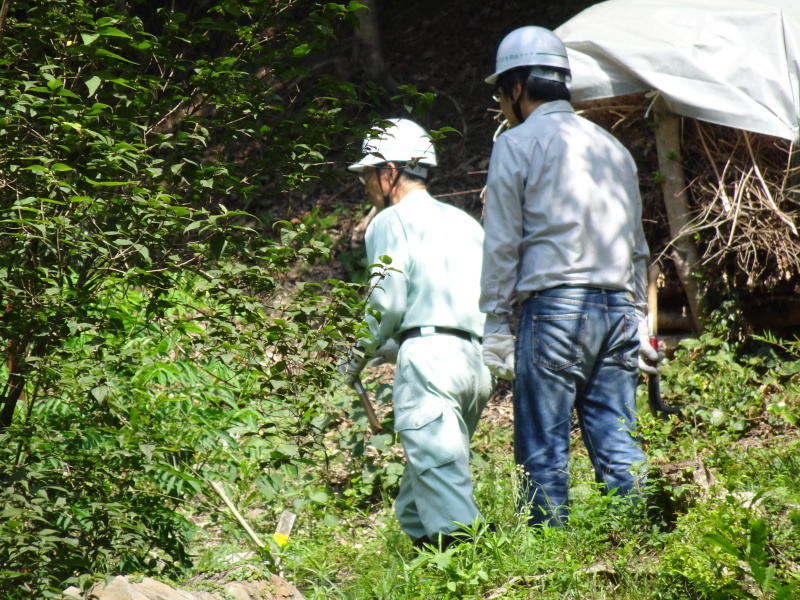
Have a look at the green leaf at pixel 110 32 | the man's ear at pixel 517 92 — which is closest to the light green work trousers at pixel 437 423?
the man's ear at pixel 517 92

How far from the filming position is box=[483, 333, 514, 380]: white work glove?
11.2 feet

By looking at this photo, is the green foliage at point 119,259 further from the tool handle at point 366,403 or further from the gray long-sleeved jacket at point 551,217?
the tool handle at point 366,403

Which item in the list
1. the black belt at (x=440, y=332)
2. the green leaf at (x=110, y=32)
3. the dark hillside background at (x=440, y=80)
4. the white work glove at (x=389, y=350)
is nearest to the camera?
the green leaf at (x=110, y=32)

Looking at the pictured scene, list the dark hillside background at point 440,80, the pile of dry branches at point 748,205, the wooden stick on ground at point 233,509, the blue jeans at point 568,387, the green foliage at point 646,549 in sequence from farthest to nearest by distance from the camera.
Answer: the dark hillside background at point 440,80 → the pile of dry branches at point 748,205 → the blue jeans at point 568,387 → the wooden stick on ground at point 233,509 → the green foliage at point 646,549

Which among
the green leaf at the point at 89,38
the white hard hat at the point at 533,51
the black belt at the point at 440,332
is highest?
the green leaf at the point at 89,38

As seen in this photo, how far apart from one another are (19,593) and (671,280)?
15.3 feet

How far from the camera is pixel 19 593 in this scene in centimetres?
218

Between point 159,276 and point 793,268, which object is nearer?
point 159,276

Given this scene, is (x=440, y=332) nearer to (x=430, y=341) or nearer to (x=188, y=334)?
(x=430, y=341)

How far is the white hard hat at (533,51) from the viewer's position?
349cm

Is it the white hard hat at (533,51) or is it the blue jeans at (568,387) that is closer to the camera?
the blue jeans at (568,387)

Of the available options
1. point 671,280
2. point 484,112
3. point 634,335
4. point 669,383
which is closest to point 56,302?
point 634,335

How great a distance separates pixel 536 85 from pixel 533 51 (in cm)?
13

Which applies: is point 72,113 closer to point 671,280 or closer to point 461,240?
point 461,240
